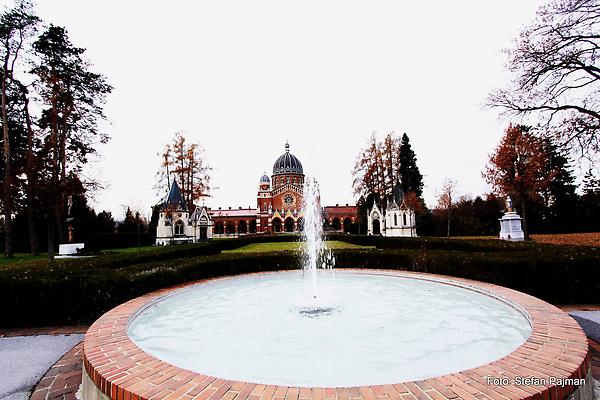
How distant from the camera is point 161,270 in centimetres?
829

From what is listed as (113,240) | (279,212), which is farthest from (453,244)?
(279,212)

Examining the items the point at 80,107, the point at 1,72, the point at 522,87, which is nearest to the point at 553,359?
the point at 522,87

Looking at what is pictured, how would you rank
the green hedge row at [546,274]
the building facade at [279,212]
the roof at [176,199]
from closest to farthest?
the green hedge row at [546,274], the roof at [176,199], the building facade at [279,212]

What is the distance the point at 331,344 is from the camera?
4359 millimetres

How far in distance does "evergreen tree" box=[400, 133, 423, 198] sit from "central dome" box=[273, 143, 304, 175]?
32714 millimetres

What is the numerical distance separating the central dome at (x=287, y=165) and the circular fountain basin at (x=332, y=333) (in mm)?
72910

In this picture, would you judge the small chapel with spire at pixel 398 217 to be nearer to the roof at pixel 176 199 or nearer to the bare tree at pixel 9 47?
the roof at pixel 176 199

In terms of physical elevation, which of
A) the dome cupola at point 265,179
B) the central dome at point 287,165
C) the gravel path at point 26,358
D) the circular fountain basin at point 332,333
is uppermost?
the central dome at point 287,165

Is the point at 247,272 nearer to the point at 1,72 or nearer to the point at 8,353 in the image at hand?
the point at 8,353

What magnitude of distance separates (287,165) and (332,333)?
252 ft

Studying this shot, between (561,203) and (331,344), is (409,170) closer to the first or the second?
(561,203)

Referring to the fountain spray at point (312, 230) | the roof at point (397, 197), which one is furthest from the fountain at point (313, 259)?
the roof at point (397, 197)

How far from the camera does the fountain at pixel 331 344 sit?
8.50 ft

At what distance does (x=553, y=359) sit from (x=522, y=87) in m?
16.3
